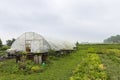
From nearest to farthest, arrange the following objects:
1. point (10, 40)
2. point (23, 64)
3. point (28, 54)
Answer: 1. point (23, 64)
2. point (28, 54)
3. point (10, 40)

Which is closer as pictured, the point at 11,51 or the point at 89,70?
the point at 89,70

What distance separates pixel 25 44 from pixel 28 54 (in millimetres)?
2998

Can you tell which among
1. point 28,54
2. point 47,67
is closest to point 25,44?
point 28,54

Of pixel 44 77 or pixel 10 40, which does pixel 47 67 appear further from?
pixel 10 40

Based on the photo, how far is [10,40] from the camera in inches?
2133

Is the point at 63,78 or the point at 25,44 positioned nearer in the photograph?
the point at 63,78

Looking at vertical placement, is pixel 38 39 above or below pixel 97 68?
above

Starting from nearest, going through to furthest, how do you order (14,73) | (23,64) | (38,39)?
1. (14,73)
2. (23,64)
3. (38,39)

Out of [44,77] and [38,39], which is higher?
[38,39]

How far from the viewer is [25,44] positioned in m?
33.5

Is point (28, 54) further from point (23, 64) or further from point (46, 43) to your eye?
point (23, 64)

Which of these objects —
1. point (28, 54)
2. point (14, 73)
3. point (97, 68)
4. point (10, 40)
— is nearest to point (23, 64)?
point (14, 73)

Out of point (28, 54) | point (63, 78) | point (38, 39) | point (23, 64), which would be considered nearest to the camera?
point (63, 78)

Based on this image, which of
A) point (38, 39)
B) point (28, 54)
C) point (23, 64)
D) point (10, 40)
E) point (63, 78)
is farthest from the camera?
point (10, 40)
